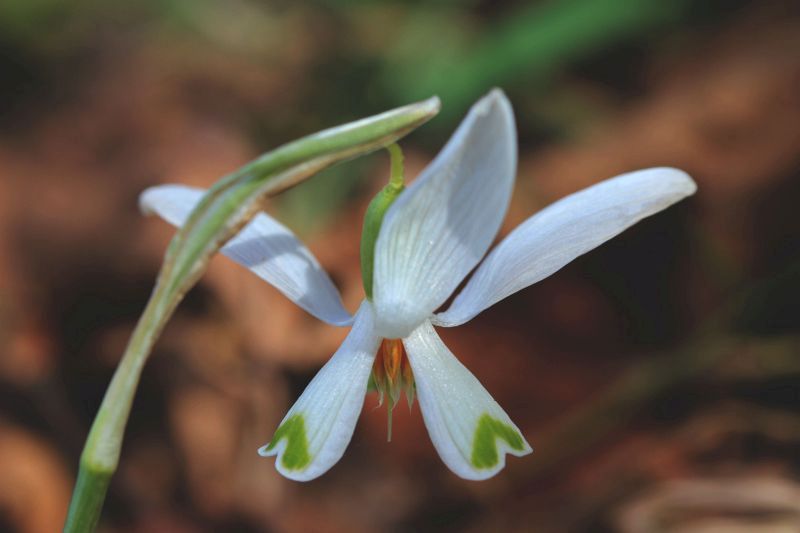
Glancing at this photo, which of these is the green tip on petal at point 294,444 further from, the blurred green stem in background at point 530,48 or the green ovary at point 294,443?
the blurred green stem in background at point 530,48

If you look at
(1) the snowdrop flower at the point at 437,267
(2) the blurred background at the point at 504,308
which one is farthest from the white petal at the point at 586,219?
(2) the blurred background at the point at 504,308

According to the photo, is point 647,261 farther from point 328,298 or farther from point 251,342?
point 328,298

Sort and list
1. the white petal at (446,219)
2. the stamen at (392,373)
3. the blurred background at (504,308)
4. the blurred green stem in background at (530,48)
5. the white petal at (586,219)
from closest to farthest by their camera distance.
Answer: the white petal at (446,219), the white petal at (586,219), the stamen at (392,373), the blurred background at (504,308), the blurred green stem in background at (530,48)

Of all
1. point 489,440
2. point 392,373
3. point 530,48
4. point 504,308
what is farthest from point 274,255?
point 530,48

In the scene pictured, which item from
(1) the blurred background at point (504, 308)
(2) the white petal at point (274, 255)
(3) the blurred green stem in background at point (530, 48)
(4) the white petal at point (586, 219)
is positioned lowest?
(4) the white petal at point (586, 219)

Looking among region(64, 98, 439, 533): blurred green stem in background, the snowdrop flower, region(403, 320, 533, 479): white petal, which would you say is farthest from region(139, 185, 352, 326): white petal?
region(64, 98, 439, 533): blurred green stem in background

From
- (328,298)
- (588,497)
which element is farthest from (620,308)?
(328,298)

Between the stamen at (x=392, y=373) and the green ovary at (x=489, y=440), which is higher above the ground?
the stamen at (x=392, y=373)
